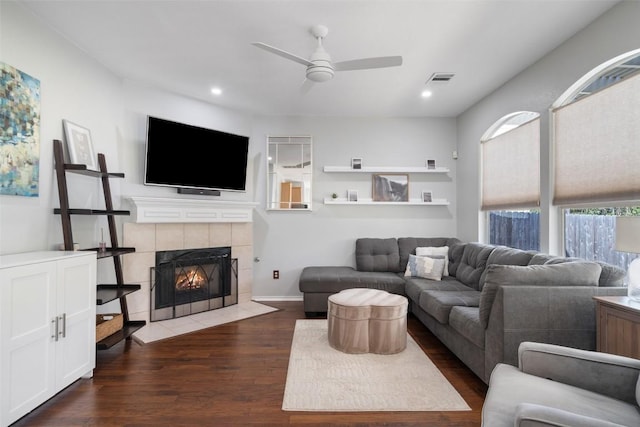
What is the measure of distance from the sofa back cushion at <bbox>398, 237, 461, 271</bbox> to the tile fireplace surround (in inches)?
84.5

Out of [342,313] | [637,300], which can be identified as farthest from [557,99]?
[342,313]

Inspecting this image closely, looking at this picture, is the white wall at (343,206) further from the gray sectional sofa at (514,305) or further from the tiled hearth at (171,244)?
the gray sectional sofa at (514,305)

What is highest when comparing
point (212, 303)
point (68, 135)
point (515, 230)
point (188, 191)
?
point (68, 135)

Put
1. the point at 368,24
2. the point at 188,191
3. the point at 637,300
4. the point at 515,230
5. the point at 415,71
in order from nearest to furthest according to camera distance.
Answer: the point at 637,300
the point at 368,24
the point at 415,71
the point at 515,230
the point at 188,191

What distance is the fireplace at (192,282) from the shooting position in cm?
381

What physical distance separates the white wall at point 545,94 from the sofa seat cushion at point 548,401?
6.39 ft

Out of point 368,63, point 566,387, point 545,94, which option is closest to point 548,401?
point 566,387

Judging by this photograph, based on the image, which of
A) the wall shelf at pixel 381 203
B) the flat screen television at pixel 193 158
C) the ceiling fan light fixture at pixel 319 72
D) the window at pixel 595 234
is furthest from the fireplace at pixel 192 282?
the window at pixel 595 234

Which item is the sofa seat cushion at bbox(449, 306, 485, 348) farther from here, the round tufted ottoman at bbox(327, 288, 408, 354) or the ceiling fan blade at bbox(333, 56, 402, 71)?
the ceiling fan blade at bbox(333, 56, 402, 71)

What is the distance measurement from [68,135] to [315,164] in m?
2.94

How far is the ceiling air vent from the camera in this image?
337 cm

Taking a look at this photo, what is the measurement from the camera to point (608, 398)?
4.51 ft

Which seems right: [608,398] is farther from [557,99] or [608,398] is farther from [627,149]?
[557,99]

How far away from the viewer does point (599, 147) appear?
2.54m
